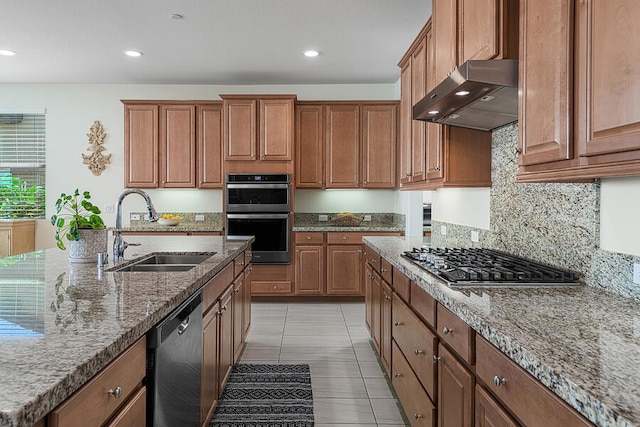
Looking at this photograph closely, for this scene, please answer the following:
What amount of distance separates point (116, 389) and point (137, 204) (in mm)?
5247

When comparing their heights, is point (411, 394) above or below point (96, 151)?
below

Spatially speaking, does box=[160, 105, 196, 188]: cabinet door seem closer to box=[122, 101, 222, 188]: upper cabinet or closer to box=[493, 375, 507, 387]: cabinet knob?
box=[122, 101, 222, 188]: upper cabinet

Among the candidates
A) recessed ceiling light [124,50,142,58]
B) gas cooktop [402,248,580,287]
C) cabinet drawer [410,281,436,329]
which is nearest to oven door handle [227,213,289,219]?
recessed ceiling light [124,50,142,58]

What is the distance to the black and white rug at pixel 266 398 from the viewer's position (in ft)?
8.12

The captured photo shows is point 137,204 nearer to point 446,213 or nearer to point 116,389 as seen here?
point 446,213

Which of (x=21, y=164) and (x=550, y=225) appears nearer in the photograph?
(x=550, y=225)

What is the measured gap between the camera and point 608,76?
4.05 ft

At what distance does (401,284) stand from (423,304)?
18.5 inches

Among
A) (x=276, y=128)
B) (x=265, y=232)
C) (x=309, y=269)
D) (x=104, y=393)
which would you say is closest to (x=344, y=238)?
(x=309, y=269)

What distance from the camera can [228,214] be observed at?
5.23 meters

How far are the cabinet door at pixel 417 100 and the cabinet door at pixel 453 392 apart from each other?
175 centimetres

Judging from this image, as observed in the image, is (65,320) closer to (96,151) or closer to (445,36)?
(445,36)

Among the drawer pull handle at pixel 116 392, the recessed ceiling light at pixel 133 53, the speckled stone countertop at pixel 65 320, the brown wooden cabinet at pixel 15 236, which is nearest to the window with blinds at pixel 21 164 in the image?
the brown wooden cabinet at pixel 15 236

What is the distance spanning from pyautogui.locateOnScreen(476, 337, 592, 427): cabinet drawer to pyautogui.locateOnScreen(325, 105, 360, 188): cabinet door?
433cm
